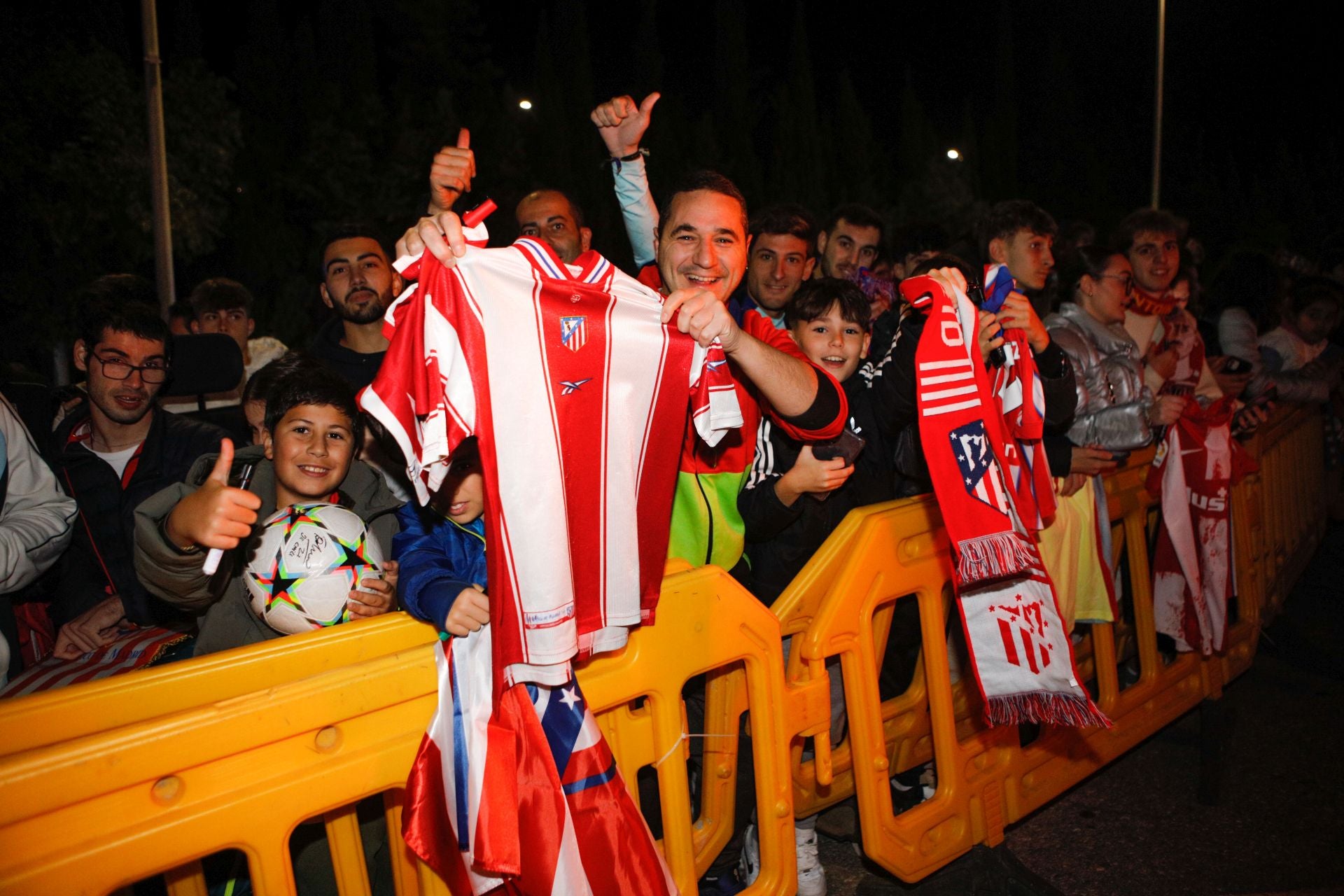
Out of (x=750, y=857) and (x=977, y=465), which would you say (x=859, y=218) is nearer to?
(x=977, y=465)

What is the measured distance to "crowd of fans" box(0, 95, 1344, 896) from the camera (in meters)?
2.63

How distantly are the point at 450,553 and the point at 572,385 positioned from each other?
2.26ft

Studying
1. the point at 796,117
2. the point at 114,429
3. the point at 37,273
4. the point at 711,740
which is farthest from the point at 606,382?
the point at 796,117

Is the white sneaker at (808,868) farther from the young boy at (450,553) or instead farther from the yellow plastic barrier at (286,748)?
the young boy at (450,553)

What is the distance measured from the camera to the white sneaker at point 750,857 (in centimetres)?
310

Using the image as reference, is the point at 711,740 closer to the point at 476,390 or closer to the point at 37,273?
the point at 476,390

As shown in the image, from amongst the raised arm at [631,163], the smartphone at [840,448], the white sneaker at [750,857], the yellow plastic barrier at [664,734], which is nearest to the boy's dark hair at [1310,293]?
the yellow plastic barrier at [664,734]

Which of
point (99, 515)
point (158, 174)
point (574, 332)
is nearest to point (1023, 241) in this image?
point (574, 332)

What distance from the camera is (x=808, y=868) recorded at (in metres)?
3.30

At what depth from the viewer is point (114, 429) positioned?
3625 mm

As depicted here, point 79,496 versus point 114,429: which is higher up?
point 114,429

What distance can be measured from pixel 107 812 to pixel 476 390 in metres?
1.10

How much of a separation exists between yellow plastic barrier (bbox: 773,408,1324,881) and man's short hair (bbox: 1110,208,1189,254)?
176 cm

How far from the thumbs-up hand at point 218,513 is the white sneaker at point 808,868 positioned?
2143mm
